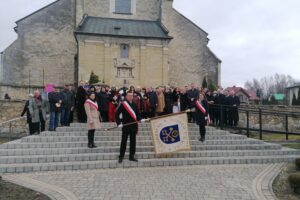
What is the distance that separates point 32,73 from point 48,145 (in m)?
22.9

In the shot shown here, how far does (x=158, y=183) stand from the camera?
7.07 metres

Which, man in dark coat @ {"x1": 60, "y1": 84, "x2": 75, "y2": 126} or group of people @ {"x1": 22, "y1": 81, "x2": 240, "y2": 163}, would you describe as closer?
group of people @ {"x1": 22, "y1": 81, "x2": 240, "y2": 163}

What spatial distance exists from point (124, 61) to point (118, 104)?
1606cm

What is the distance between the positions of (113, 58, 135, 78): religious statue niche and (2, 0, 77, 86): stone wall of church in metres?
7.42

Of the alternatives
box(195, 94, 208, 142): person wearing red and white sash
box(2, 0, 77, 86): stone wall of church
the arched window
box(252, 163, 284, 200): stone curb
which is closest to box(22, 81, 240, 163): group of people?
box(195, 94, 208, 142): person wearing red and white sash

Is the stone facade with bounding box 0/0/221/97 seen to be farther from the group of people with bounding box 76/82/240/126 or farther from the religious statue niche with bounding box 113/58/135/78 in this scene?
the group of people with bounding box 76/82/240/126

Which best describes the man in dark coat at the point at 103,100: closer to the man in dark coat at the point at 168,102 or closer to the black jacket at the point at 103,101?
the black jacket at the point at 103,101

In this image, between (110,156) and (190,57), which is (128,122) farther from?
(190,57)

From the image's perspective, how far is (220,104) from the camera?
48.5ft

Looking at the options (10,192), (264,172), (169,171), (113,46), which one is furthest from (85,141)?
(113,46)

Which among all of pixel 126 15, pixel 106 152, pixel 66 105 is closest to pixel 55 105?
pixel 66 105

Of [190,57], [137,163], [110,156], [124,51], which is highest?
[190,57]

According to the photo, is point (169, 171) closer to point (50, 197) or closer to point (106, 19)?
point (50, 197)

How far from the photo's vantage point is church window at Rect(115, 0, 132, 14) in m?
33.3
